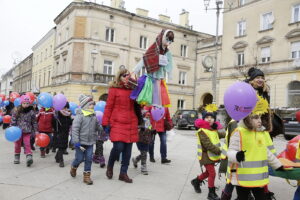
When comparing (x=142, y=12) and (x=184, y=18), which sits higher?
(x=184, y=18)

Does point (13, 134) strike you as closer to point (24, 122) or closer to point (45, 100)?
point (24, 122)

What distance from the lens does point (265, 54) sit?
24859 mm

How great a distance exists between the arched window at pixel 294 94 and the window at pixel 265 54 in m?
3.08

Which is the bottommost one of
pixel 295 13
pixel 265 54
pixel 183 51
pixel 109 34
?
pixel 265 54

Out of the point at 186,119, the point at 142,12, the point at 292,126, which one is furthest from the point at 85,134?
the point at 142,12

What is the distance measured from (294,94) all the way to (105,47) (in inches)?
688

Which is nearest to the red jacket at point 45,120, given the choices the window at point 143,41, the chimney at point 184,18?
the window at point 143,41

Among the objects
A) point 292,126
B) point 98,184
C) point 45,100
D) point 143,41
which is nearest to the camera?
point 98,184

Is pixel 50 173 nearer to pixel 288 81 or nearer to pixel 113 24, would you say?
pixel 288 81

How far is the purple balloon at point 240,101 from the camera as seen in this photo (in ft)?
10.4

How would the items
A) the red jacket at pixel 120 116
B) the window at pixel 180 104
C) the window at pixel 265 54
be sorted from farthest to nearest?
the window at pixel 180 104
the window at pixel 265 54
the red jacket at pixel 120 116

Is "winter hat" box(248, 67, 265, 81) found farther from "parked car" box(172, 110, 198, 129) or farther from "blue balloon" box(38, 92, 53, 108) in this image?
"parked car" box(172, 110, 198, 129)

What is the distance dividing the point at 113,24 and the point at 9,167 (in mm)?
25507

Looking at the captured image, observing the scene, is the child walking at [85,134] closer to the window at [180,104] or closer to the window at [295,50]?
the window at [295,50]
